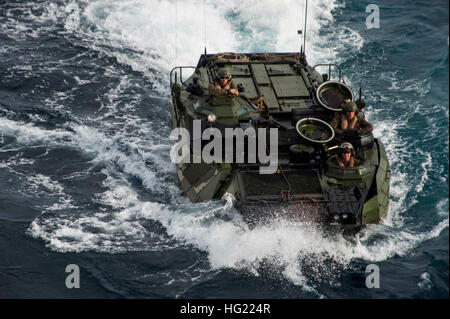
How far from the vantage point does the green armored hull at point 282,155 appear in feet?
67.7

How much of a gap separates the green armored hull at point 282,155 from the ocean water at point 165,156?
2.32 ft

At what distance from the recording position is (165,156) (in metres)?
26.6

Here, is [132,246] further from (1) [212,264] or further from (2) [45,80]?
(2) [45,80]

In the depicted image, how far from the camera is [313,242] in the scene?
20.6m

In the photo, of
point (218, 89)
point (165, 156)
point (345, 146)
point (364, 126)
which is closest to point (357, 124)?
point (364, 126)

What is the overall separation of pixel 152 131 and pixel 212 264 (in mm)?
9426

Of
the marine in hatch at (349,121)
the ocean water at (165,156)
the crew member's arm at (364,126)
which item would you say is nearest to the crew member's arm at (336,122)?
the marine in hatch at (349,121)

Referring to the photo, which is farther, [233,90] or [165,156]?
[165,156]

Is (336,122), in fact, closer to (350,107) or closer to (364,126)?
(350,107)

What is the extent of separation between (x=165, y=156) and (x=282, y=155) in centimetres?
559

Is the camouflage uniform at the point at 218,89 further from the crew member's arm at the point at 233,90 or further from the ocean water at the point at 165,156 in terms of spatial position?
the ocean water at the point at 165,156

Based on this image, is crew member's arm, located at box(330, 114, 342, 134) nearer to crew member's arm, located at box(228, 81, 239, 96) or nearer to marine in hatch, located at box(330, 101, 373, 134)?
marine in hatch, located at box(330, 101, 373, 134)

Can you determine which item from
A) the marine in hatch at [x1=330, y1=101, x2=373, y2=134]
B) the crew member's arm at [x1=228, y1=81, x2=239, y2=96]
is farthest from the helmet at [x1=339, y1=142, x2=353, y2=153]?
the crew member's arm at [x1=228, y1=81, x2=239, y2=96]
